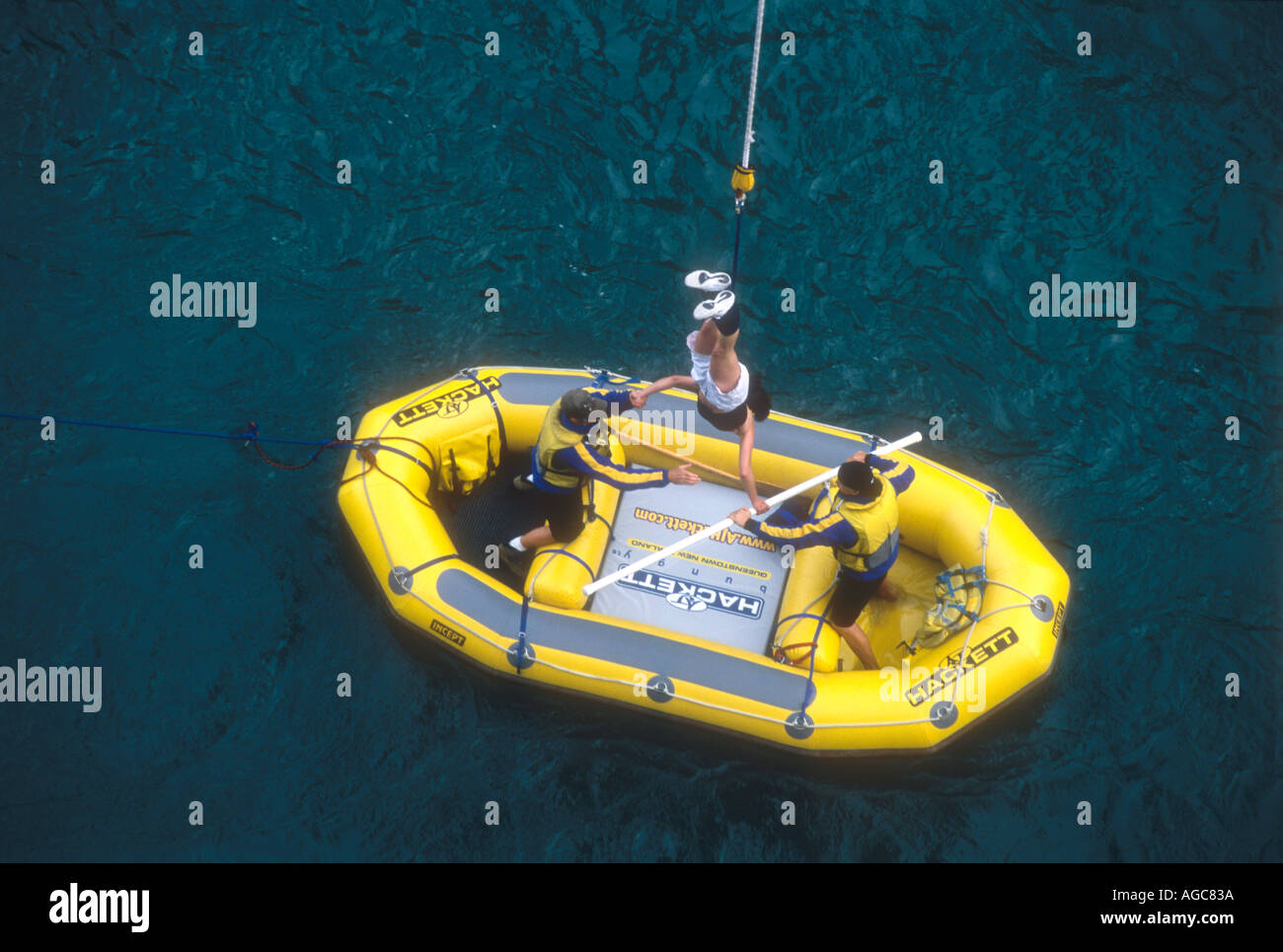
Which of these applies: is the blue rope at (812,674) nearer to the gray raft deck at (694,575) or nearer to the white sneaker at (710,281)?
the gray raft deck at (694,575)

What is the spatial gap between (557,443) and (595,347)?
2.13m

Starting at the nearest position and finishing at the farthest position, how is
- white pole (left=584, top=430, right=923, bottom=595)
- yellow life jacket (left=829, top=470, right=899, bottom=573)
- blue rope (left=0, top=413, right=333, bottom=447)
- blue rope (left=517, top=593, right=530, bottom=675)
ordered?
yellow life jacket (left=829, top=470, right=899, bottom=573)
blue rope (left=517, top=593, right=530, bottom=675)
white pole (left=584, top=430, right=923, bottom=595)
blue rope (left=0, top=413, right=333, bottom=447)

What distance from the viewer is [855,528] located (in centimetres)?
666

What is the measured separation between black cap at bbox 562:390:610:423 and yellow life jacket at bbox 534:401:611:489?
0.11 meters

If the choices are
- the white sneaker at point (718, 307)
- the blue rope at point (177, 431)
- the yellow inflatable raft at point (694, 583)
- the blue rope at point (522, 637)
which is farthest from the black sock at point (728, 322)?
the blue rope at point (177, 431)

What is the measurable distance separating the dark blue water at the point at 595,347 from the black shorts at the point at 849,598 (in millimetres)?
1046

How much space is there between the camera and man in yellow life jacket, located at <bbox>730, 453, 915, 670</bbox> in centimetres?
662

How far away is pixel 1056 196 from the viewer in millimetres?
9430

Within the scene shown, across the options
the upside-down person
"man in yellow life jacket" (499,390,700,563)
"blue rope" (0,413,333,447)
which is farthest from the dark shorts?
"blue rope" (0,413,333,447)

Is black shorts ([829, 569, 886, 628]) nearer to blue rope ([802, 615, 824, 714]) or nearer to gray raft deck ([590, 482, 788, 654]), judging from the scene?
blue rope ([802, 615, 824, 714])

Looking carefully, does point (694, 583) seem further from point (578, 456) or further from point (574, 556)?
point (578, 456)

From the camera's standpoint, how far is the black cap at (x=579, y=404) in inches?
271

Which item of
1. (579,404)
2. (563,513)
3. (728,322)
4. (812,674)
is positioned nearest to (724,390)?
(728,322)
